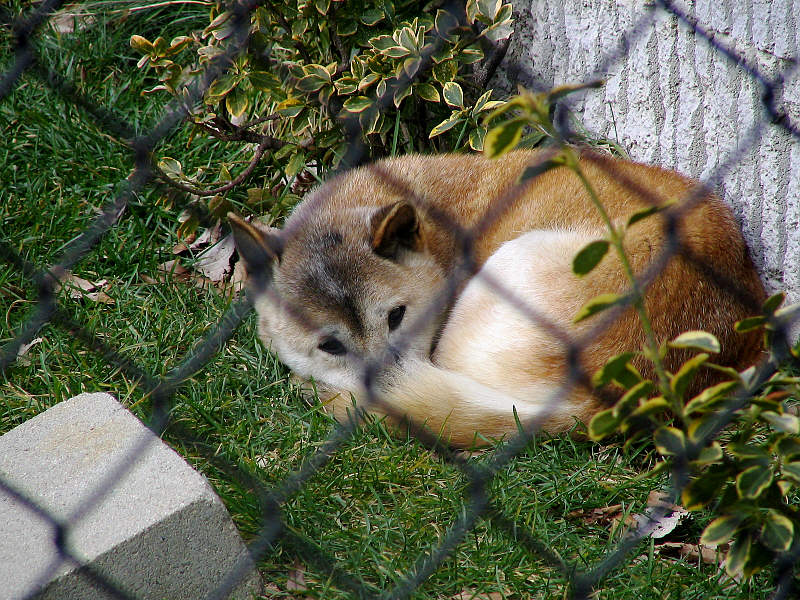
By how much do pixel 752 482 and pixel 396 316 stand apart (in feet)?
5.98

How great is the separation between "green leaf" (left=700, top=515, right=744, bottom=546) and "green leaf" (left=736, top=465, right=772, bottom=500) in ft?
0.26

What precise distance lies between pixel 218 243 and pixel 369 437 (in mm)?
1469

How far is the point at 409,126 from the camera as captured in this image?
3918 millimetres

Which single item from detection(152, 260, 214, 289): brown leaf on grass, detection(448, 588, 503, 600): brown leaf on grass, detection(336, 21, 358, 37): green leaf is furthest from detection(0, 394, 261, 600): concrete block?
detection(336, 21, 358, 37): green leaf

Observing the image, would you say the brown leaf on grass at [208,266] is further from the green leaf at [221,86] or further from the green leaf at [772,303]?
the green leaf at [772,303]

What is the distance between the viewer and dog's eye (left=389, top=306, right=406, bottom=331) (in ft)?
10.6

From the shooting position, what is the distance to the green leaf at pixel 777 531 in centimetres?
162

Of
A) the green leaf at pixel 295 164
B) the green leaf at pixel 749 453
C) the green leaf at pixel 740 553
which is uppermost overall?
the green leaf at pixel 749 453

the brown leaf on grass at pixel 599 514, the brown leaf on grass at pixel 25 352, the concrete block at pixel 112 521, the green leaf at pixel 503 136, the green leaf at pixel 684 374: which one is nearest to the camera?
the green leaf at pixel 503 136

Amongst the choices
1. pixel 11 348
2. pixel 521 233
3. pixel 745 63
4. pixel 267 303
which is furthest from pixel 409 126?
pixel 11 348

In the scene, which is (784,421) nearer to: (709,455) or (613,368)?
(709,455)

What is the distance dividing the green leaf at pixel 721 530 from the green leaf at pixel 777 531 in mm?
54

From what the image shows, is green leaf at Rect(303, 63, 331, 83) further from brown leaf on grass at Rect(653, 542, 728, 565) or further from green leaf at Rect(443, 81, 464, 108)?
brown leaf on grass at Rect(653, 542, 728, 565)

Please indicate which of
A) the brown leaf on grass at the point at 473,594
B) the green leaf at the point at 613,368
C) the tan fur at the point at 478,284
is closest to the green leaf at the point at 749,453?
the green leaf at the point at 613,368
